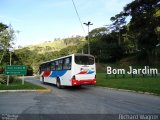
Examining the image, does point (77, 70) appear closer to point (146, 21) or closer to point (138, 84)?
point (138, 84)

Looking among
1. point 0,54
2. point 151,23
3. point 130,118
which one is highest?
point 151,23

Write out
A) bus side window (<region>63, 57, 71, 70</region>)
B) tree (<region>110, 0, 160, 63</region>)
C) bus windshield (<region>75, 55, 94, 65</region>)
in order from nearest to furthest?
bus windshield (<region>75, 55, 94, 65</region>)
bus side window (<region>63, 57, 71, 70</region>)
tree (<region>110, 0, 160, 63</region>)

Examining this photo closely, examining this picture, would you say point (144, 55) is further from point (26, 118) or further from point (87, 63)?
point (26, 118)

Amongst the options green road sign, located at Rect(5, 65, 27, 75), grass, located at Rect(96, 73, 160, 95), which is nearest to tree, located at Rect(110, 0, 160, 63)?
grass, located at Rect(96, 73, 160, 95)

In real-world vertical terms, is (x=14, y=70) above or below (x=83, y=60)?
below

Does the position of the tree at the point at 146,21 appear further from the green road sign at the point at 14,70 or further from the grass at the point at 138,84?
the green road sign at the point at 14,70

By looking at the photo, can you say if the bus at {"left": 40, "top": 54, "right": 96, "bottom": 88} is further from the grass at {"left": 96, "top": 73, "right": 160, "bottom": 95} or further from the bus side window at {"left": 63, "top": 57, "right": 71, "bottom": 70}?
the grass at {"left": 96, "top": 73, "right": 160, "bottom": 95}

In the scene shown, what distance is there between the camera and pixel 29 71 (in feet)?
263

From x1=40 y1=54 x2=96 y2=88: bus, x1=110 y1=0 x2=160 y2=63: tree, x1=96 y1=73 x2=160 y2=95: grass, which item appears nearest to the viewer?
x1=96 y1=73 x2=160 y2=95: grass

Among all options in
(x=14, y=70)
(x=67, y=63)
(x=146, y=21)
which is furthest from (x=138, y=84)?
(x=146, y=21)

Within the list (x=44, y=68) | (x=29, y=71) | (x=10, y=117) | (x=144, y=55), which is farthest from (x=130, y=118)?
(x=29, y=71)

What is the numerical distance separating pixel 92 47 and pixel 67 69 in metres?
60.5

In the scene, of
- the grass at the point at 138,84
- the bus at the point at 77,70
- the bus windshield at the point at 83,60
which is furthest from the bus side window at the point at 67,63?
the grass at the point at 138,84

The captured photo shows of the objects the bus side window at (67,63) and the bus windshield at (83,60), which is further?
the bus side window at (67,63)
